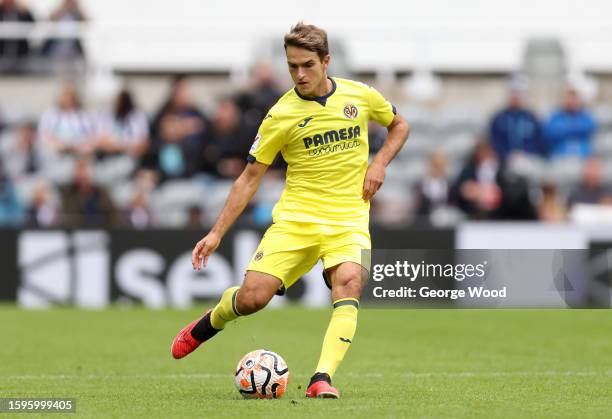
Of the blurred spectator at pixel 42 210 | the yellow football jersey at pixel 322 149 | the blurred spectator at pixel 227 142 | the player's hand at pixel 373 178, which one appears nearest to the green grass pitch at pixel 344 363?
the yellow football jersey at pixel 322 149

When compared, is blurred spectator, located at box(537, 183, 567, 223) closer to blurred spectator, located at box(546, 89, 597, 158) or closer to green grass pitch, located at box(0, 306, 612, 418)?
blurred spectator, located at box(546, 89, 597, 158)

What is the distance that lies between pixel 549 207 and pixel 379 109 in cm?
1049

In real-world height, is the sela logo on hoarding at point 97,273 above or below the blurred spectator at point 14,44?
below

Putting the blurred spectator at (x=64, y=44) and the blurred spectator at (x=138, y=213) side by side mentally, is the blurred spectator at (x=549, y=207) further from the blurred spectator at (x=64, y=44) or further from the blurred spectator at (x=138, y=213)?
the blurred spectator at (x=64, y=44)

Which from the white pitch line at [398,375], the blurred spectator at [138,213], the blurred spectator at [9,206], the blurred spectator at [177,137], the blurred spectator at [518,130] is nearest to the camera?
the white pitch line at [398,375]

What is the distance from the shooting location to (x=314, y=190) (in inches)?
360

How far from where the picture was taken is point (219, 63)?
21.7m

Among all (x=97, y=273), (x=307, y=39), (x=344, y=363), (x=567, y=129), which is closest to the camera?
(x=307, y=39)

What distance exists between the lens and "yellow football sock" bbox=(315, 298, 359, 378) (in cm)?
862

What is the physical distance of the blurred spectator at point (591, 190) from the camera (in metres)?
19.5

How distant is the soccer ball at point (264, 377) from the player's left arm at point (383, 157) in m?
1.29

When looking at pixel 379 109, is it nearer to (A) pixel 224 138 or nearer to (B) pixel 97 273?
(B) pixel 97 273

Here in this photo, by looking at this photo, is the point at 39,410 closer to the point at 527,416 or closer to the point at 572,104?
the point at 527,416

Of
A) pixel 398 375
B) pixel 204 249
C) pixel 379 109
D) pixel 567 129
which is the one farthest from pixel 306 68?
pixel 567 129
